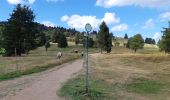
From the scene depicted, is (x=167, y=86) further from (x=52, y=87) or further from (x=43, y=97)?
(x=43, y=97)

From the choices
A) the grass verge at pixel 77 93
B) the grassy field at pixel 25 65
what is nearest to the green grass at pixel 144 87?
the grass verge at pixel 77 93

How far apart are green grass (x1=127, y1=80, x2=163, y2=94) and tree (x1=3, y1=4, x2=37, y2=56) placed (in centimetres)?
5760

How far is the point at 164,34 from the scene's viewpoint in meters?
97.6

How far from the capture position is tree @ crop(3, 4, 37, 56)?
87.3 metres

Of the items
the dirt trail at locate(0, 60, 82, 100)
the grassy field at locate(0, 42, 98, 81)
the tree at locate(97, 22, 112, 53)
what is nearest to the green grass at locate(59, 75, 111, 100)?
the dirt trail at locate(0, 60, 82, 100)

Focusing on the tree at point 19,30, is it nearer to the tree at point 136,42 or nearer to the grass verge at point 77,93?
the grass verge at point 77,93

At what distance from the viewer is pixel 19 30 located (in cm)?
8775

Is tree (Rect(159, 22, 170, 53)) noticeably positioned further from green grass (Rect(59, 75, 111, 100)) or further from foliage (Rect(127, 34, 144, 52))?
green grass (Rect(59, 75, 111, 100))

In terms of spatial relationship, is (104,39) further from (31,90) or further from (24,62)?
(31,90)

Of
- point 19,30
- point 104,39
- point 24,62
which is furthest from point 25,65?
point 104,39

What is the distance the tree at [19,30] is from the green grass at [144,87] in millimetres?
57599

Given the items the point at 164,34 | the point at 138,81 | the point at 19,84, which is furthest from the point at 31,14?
the point at 19,84

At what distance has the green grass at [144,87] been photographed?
26428 millimetres

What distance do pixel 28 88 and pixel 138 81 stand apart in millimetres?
11436
